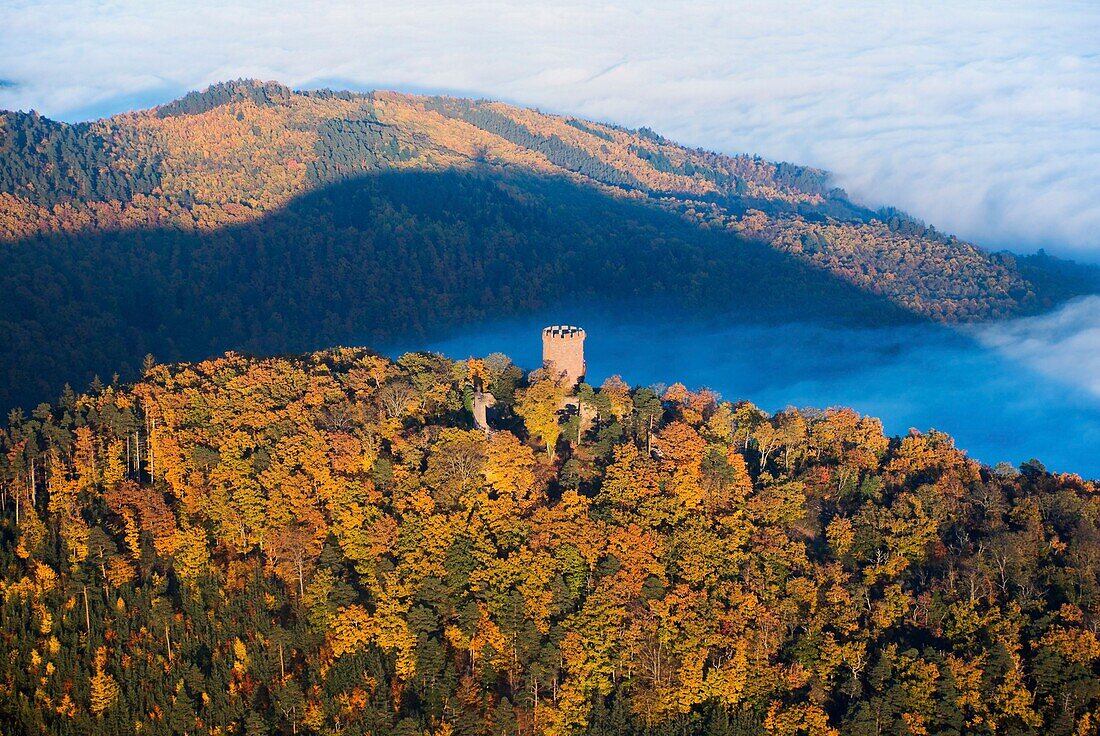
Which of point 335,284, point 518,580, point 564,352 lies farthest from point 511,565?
point 335,284

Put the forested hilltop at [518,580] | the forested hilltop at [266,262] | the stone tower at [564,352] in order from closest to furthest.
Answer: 1. the forested hilltop at [518,580]
2. the stone tower at [564,352]
3. the forested hilltop at [266,262]

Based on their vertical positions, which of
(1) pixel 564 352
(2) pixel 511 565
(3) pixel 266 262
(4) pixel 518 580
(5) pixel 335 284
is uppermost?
(3) pixel 266 262

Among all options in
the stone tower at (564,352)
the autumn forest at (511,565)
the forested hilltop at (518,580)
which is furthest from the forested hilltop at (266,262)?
the stone tower at (564,352)

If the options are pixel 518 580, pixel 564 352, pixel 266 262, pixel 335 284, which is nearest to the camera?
pixel 518 580

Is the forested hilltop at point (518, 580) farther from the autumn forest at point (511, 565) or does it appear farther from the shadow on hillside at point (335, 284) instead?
the shadow on hillside at point (335, 284)

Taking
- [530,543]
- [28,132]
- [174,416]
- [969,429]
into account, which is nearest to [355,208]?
[28,132]

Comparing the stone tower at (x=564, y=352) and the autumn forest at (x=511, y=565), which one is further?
the stone tower at (x=564, y=352)

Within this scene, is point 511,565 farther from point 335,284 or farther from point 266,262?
point 266,262

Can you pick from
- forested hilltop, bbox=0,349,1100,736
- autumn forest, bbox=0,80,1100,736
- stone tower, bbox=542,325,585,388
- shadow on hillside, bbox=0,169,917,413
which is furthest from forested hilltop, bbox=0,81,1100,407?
stone tower, bbox=542,325,585,388
